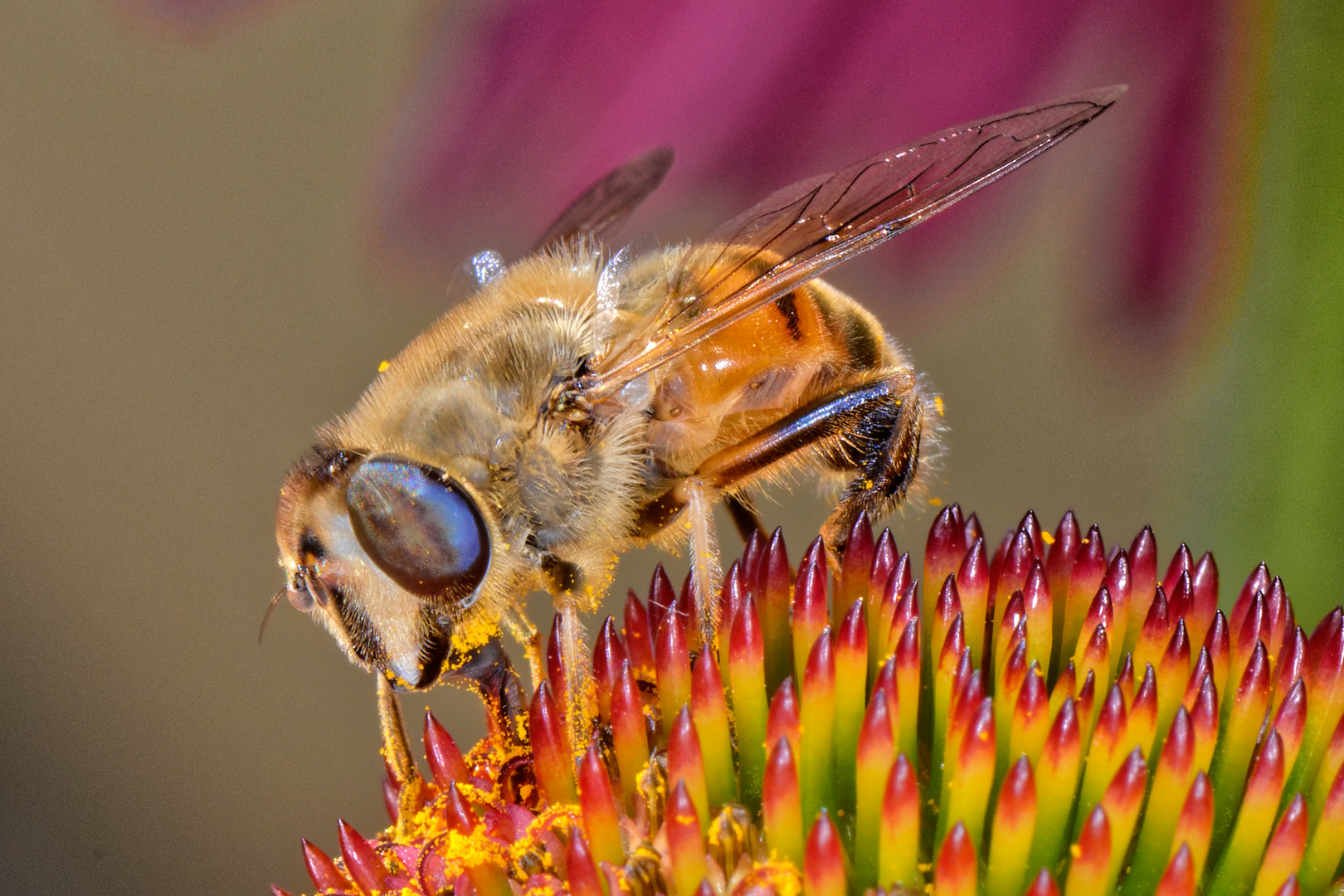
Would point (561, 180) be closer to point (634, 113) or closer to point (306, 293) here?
point (634, 113)

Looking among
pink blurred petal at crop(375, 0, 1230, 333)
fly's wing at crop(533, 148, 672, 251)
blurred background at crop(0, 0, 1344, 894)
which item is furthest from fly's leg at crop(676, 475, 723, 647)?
blurred background at crop(0, 0, 1344, 894)

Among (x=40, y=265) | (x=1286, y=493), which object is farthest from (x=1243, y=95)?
(x=40, y=265)

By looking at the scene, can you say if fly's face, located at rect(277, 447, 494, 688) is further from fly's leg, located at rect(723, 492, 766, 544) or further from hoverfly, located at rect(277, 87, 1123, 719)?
fly's leg, located at rect(723, 492, 766, 544)

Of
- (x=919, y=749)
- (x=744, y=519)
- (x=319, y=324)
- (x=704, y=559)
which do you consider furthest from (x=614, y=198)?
(x=319, y=324)

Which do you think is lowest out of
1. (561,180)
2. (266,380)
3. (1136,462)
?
(1136,462)

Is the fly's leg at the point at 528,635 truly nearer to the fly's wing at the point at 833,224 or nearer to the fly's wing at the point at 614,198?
the fly's wing at the point at 833,224

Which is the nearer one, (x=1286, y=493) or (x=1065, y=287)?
(x=1286, y=493)

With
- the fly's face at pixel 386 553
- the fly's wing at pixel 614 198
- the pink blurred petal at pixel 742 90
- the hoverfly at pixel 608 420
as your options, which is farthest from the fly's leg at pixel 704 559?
the pink blurred petal at pixel 742 90
